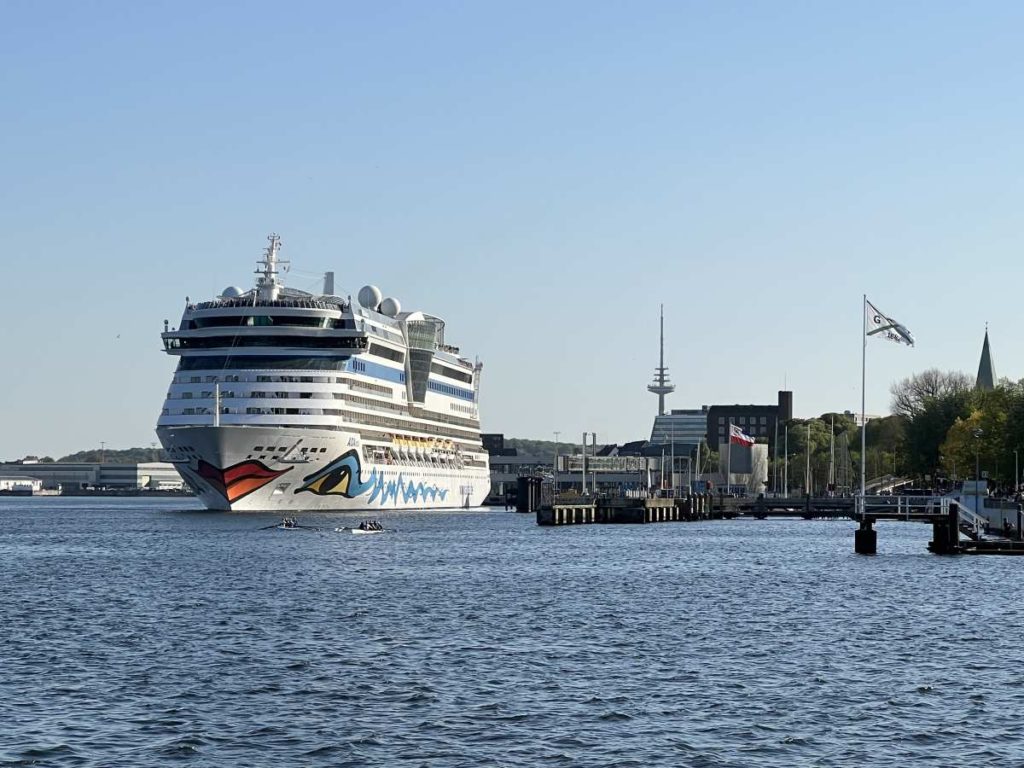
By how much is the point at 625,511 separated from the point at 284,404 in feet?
141

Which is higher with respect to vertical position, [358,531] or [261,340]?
[261,340]

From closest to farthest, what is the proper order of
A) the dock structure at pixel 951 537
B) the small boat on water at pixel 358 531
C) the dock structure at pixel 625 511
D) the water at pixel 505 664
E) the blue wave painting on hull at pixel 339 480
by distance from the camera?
1. the water at pixel 505 664
2. the dock structure at pixel 951 537
3. the small boat on water at pixel 358 531
4. the blue wave painting on hull at pixel 339 480
5. the dock structure at pixel 625 511

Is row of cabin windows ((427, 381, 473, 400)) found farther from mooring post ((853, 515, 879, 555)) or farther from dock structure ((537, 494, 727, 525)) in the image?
mooring post ((853, 515, 879, 555))

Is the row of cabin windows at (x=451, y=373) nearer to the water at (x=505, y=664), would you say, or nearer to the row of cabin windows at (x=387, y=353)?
the row of cabin windows at (x=387, y=353)

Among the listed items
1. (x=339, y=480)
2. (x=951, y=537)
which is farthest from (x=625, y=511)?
(x=951, y=537)

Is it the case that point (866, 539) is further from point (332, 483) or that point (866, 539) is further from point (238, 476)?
point (332, 483)

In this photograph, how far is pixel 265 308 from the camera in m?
129

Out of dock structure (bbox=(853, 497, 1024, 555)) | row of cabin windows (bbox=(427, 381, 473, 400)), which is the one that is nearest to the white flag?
dock structure (bbox=(853, 497, 1024, 555))

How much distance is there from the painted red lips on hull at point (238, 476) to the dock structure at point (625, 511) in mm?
26084

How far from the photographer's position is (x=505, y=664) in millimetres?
39375

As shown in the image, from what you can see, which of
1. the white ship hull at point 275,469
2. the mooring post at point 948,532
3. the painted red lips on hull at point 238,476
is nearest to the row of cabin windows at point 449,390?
the white ship hull at point 275,469

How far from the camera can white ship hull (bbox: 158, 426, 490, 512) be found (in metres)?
121

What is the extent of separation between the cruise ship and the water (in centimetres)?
4495

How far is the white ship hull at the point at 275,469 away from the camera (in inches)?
4747
